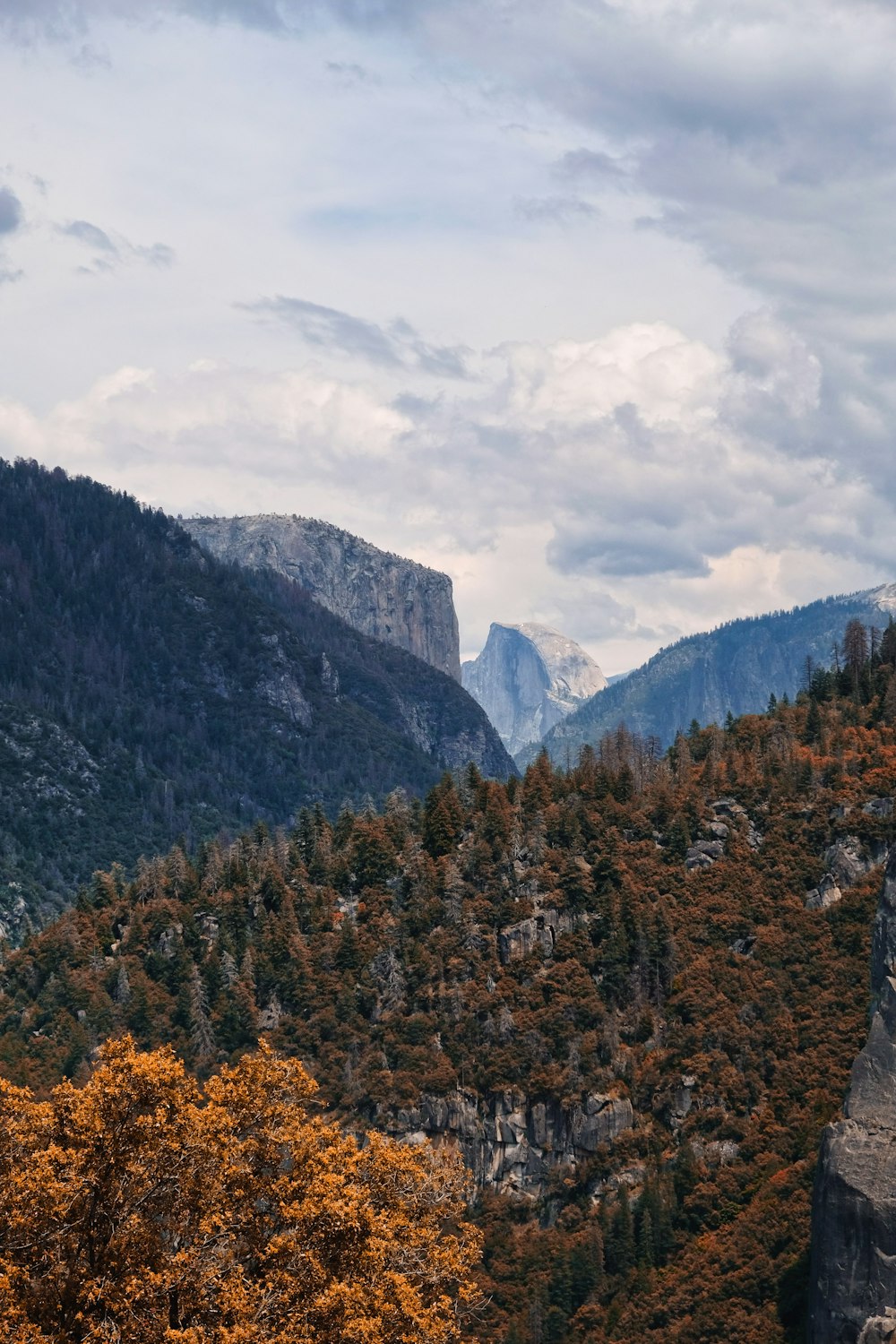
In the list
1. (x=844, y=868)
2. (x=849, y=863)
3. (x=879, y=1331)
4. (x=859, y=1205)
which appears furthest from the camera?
(x=849, y=863)

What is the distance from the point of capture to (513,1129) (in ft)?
617

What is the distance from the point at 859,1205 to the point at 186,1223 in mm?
92696

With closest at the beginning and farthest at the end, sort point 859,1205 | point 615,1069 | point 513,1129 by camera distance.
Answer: point 859,1205
point 615,1069
point 513,1129

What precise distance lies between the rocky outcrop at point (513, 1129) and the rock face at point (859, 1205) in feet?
171

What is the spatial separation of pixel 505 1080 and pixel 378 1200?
142519 mm

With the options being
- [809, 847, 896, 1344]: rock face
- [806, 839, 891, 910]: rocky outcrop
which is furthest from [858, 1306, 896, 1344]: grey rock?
[806, 839, 891, 910]: rocky outcrop

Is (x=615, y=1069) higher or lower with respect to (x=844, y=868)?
lower

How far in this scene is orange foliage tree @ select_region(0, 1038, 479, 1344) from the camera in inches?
1704

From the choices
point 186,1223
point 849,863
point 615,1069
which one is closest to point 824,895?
point 849,863

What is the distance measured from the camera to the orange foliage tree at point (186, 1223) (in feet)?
142

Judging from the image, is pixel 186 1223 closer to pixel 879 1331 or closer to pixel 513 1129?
pixel 879 1331

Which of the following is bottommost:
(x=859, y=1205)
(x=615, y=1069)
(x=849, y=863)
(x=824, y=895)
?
(x=859, y=1205)

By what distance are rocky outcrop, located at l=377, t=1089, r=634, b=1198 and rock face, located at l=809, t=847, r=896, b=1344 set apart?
5200 centimetres

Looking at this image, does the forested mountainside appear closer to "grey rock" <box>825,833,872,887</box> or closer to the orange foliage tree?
"grey rock" <box>825,833,872,887</box>
